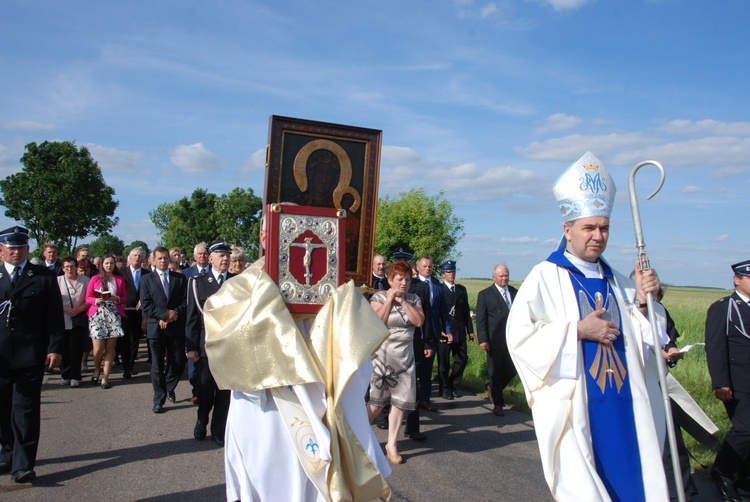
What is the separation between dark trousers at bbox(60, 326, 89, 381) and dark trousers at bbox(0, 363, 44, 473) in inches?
173

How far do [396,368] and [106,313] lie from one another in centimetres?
572

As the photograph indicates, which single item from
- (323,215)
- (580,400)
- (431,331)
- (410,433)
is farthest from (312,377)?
(431,331)

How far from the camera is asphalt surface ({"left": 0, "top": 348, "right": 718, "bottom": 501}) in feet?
18.0

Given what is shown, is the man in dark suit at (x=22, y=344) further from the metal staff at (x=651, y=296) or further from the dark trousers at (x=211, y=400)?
the metal staff at (x=651, y=296)

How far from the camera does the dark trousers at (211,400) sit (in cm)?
692

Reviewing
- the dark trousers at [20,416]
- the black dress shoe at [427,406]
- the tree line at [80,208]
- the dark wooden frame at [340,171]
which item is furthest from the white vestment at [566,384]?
the tree line at [80,208]

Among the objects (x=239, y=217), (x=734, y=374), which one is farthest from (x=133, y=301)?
(x=239, y=217)

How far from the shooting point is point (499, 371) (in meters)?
8.90

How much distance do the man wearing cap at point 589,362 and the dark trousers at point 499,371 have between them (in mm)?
5086

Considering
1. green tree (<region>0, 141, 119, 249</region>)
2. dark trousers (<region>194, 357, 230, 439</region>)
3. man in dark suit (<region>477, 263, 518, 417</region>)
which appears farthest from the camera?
green tree (<region>0, 141, 119, 249</region>)

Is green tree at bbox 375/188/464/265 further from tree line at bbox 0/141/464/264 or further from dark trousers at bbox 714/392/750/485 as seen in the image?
dark trousers at bbox 714/392/750/485

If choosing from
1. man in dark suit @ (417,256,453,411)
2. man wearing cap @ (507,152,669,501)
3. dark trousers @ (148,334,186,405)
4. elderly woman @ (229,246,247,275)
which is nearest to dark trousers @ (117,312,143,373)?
dark trousers @ (148,334,186,405)

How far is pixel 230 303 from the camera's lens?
12.8ft

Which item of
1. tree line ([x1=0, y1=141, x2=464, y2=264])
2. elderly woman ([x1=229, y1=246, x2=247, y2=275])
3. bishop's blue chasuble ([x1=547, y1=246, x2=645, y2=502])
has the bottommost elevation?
bishop's blue chasuble ([x1=547, y1=246, x2=645, y2=502])
